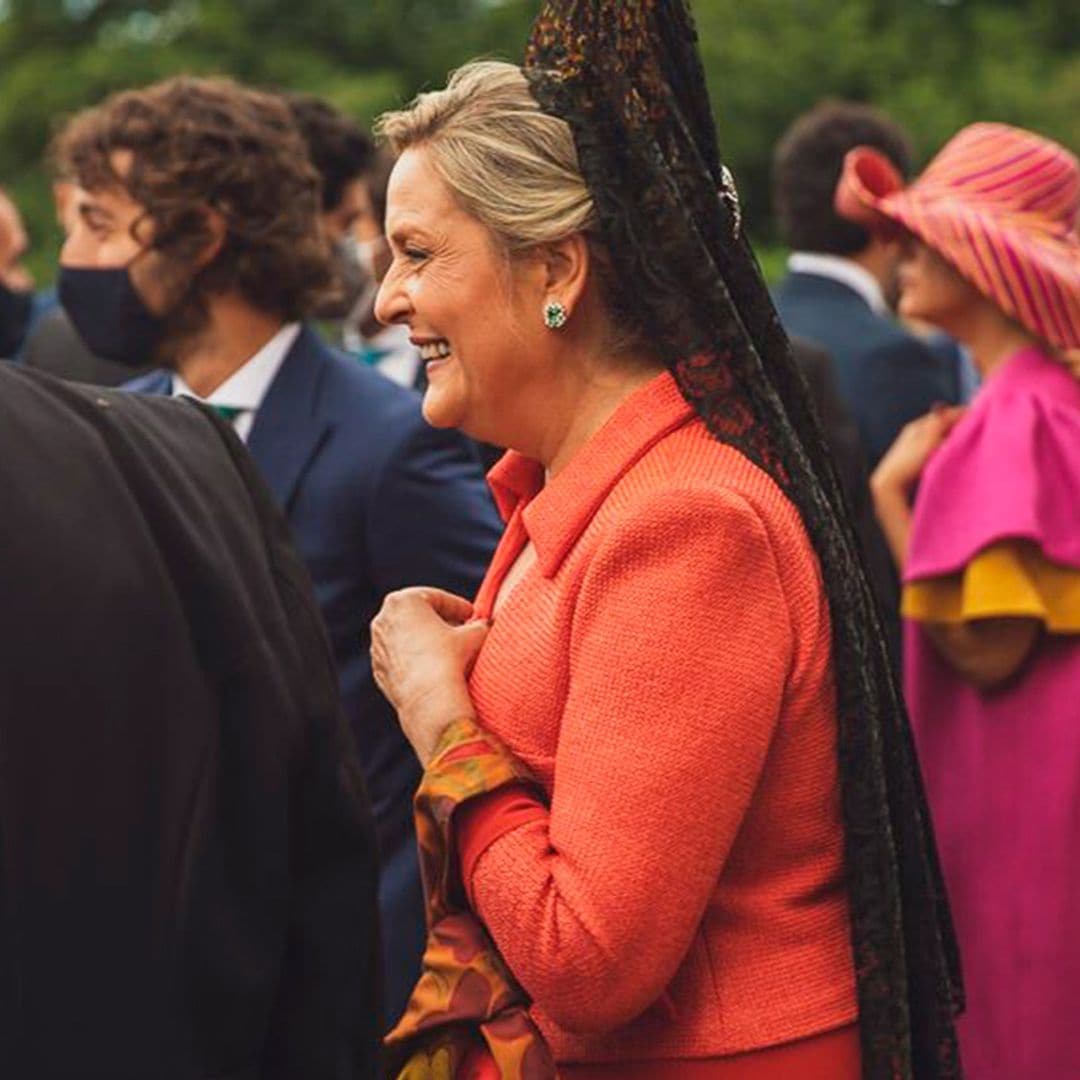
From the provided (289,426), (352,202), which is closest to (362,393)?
(289,426)

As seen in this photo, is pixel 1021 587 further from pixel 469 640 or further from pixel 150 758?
pixel 150 758

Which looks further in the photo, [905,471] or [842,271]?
[842,271]

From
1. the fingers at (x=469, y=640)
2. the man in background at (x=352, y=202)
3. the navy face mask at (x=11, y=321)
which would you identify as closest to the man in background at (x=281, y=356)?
the fingers at (x=469, y=640)

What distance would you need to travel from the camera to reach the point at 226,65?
82.4 ft

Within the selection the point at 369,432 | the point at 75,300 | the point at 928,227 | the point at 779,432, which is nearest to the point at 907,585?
the point at 928,227

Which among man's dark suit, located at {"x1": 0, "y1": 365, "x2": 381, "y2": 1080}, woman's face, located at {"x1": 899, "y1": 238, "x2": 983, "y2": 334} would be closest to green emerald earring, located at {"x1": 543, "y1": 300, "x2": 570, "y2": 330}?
man's dark suit, located at {"x1": 0, "y1": 365, "x2": 381, "y2": 1080}

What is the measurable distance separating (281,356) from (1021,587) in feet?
4.51

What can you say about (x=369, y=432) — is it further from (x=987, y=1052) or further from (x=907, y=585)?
(x=987, y=1052)

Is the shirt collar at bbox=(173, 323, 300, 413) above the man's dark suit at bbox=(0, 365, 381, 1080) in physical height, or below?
below

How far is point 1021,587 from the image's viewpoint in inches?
166

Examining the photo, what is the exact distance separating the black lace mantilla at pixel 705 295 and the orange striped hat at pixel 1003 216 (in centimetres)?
200

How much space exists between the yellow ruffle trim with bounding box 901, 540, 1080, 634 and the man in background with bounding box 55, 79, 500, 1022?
0.94 metres

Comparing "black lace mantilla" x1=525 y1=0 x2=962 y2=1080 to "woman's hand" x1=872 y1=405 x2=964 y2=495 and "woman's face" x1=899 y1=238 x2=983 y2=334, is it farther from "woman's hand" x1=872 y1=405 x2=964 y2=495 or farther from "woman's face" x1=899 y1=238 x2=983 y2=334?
"woman's hand" x1=872 y1=405 x2=964 y2=495

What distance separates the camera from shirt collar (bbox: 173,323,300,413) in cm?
394
